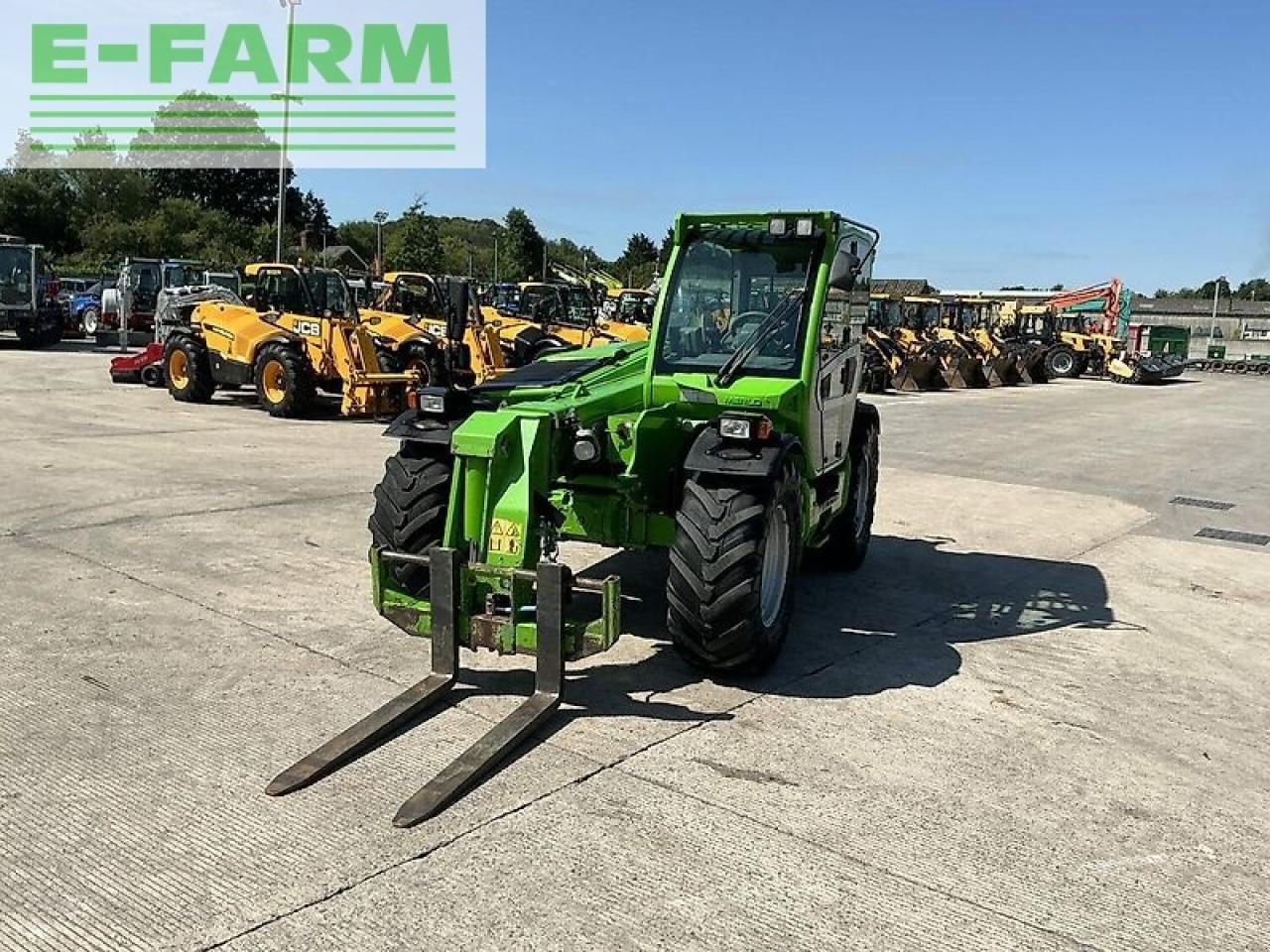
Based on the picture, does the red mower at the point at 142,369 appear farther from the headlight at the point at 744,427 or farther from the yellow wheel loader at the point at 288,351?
the headlight at the point at 744,427

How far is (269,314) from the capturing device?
656 inches

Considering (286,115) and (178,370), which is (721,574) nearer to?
(178,370)

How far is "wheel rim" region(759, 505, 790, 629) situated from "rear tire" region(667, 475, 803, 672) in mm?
133

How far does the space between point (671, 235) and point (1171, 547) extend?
5.50 meters

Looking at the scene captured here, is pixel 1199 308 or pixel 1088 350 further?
pixel 1199 308

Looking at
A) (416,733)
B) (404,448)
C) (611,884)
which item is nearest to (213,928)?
(611,884)

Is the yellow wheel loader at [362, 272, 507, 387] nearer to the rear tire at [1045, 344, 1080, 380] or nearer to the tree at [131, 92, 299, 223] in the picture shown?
the rear tire at [1045, 344, 1080, 380]

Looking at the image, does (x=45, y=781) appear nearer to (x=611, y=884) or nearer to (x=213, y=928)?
(x=213, y=928)

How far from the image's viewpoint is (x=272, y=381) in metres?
16.0

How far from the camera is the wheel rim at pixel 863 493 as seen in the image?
7762 millimetres

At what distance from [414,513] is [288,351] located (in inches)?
436

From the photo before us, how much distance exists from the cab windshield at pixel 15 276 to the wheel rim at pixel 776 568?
25201 millimetres

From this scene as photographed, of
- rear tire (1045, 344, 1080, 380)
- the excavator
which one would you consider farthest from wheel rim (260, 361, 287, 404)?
rear tire (1045, 344, 1080, 380)

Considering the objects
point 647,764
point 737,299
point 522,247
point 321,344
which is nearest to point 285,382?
point 321,344
